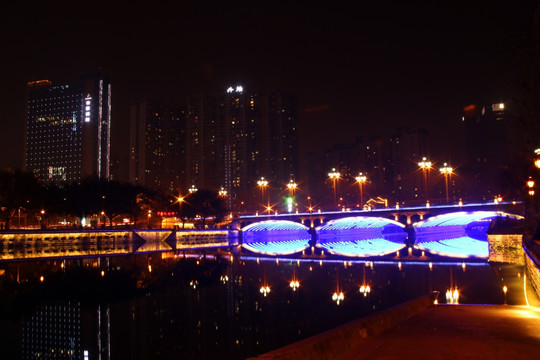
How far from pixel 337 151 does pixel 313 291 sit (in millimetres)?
121878

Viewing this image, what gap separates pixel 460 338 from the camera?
8.27 meters

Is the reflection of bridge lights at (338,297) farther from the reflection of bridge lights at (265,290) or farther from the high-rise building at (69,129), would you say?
the high-rise building at (69,129)

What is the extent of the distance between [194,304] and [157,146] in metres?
146

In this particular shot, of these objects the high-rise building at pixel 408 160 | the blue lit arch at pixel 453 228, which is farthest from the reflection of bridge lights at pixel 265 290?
the high-rise building at pixel 408 160

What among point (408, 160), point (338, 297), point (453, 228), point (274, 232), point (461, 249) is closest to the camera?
point (338, 297)

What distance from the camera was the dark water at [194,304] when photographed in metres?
13.0

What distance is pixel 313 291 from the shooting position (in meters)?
21.5

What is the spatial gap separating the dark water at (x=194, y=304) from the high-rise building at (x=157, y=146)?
127m

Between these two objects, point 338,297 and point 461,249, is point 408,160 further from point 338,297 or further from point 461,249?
point 338,297

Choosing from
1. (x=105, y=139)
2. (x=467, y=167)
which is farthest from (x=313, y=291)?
(x=105, y=139)

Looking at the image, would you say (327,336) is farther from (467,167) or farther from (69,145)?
(69,145)

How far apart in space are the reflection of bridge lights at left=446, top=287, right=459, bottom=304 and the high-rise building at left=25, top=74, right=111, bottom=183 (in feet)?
385

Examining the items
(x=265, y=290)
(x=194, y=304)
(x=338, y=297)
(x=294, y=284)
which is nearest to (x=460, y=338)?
(x=338, y=297)

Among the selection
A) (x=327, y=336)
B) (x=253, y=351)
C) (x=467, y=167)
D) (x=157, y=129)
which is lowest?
(x=253, y=351)
